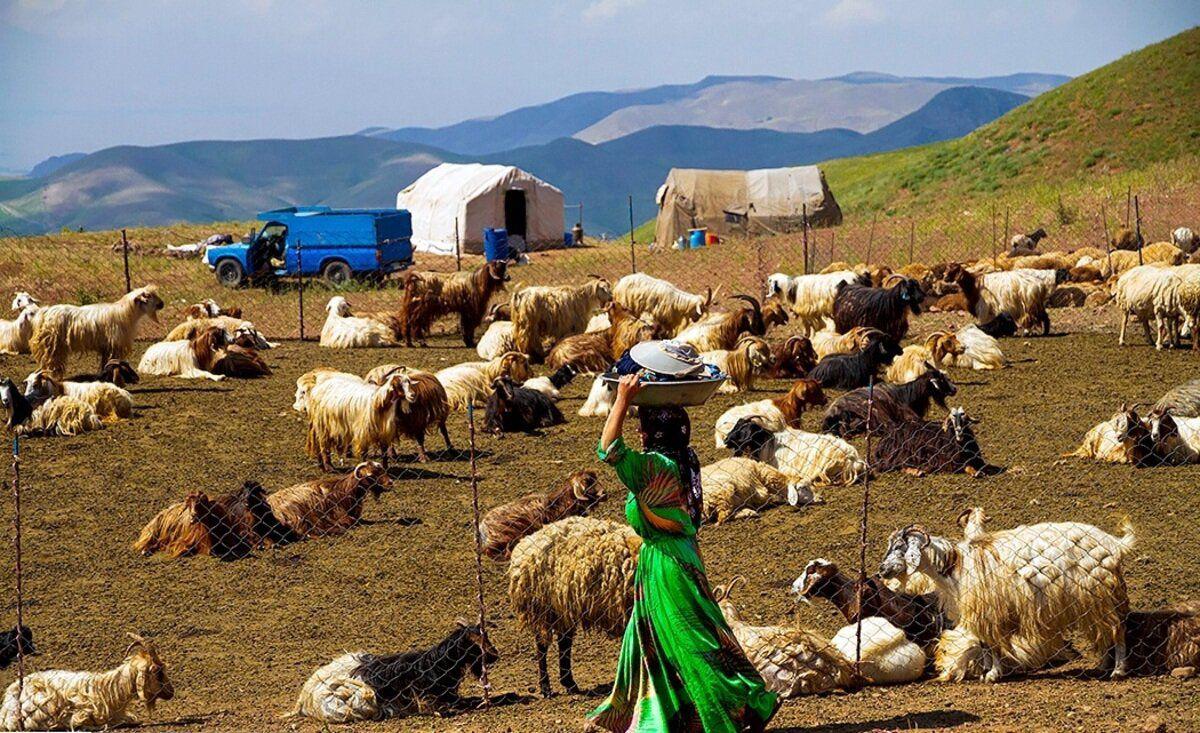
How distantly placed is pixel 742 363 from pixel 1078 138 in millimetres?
33961

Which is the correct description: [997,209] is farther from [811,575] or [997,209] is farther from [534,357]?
[811,575]

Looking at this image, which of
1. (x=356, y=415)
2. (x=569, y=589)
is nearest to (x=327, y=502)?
(x=356, y=415)

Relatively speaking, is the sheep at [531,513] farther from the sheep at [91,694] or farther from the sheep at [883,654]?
the sheep at [883,654]

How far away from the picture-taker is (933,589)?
7090 mm

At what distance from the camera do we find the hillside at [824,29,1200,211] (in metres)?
42.5

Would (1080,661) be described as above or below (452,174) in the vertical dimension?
below

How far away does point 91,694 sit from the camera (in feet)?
22.4

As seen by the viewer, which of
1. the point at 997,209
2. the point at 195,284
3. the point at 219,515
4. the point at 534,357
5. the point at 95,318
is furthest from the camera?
the point at 997,209

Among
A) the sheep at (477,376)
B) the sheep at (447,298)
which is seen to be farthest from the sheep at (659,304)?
the sheep at (477,376)

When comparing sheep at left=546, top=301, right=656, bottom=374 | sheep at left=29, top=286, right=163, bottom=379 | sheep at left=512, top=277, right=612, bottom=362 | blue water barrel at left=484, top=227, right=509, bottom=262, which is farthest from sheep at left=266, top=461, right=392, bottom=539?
blue water barrel at left=484, top=227, right=509, bottom=262

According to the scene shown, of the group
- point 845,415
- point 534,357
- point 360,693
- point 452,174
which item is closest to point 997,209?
point 452,174

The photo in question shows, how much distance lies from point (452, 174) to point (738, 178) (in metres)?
8.94

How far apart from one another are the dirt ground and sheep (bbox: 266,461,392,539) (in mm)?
162

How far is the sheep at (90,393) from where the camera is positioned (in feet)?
45.9
